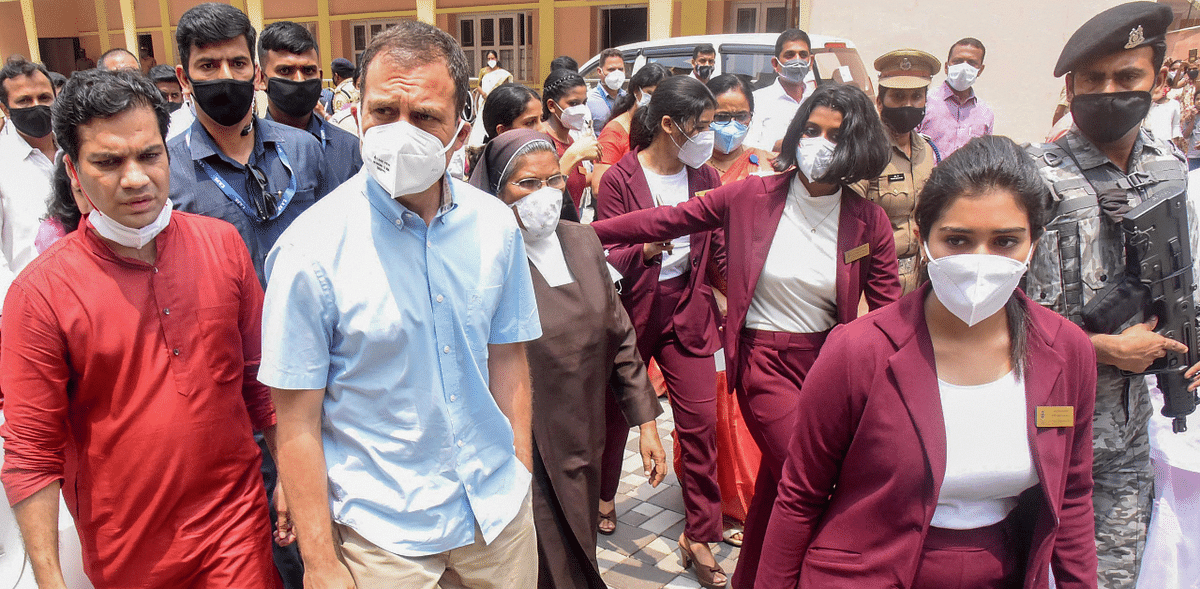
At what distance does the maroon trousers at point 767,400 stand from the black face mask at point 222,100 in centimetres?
218

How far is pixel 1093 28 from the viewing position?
2.87m

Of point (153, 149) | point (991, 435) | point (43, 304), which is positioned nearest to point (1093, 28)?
point (991, 435)

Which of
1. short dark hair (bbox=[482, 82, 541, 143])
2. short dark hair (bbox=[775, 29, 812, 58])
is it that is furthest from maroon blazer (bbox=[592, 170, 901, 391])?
short dark hair (bbox=[775, 29, 812, 58])

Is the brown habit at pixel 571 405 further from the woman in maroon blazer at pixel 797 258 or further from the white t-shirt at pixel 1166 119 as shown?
the white t-shirt at pixel 1166 119

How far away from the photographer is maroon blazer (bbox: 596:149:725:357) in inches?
Answer: 170

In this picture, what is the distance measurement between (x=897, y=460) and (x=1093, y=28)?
1720mm

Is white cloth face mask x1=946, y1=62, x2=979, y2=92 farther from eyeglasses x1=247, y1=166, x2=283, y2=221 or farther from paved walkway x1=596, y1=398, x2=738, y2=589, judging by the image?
eyeglasses x1=247, y1=166, x2=283, y2=221

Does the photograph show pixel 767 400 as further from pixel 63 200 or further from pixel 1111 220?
pixel 63 200

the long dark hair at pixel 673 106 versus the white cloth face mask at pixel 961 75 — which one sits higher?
the white cloth face mask at pixel 961 75

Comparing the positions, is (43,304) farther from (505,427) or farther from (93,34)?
(93,34)

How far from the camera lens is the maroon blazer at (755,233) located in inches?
139

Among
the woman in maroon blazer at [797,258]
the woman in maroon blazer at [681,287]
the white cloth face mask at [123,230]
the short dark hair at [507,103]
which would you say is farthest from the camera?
the short dark hair at [507,103]

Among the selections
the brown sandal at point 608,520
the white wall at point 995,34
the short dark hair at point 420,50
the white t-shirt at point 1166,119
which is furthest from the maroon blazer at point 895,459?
the white t-shirt at point 1166,119

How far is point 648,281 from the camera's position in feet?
14.3
